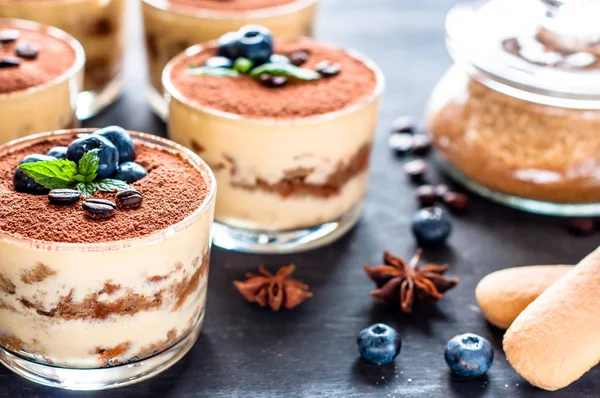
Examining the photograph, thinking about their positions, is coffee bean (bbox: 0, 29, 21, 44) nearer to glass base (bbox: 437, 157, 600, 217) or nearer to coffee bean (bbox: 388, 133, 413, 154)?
coffee bean (bbox: 388, 133, 413, 154)

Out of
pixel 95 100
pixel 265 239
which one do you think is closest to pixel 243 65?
pixel 265 239

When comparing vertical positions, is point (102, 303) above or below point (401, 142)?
above

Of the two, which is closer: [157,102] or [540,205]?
[540,205]

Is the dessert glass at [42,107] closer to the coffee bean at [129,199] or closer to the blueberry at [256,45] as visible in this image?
the blueberry at [256,45]

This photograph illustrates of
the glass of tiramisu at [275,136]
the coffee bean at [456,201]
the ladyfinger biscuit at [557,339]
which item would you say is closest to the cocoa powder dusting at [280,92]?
the glass of tiramisu at [275,136]

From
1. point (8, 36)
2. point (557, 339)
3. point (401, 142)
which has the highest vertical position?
point (8, 36)

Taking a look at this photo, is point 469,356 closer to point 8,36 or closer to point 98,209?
point 98,209
